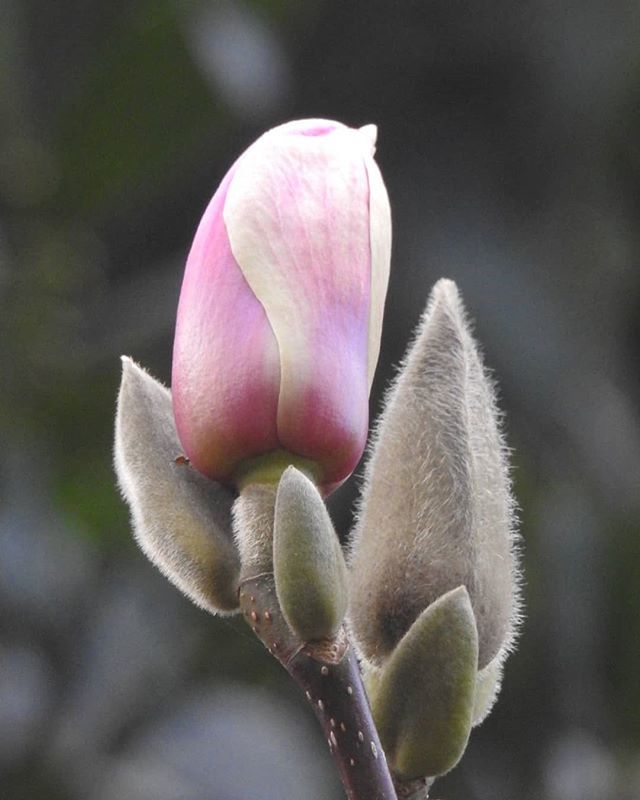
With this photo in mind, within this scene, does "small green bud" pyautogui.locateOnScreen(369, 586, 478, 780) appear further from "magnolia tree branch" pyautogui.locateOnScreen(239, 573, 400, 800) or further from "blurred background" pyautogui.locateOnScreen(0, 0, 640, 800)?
"blurred background" pyautogui.locateOnScreen(0, 0, 640, 800)

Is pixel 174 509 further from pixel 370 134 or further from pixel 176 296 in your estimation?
pixel 176 296

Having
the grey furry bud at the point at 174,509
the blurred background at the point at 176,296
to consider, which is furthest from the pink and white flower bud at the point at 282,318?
the blurred background at the point at 176,296

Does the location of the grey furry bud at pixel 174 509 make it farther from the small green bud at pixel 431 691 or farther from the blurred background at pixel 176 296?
the blurred background at pixel 176 296

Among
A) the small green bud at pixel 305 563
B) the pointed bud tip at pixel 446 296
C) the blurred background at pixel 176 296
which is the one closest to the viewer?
the small green bud at pixel 305 563

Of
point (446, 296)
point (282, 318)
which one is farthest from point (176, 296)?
point (282, 318)

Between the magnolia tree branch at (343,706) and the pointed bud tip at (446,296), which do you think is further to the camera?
the pointed bud tip at (446,296)
